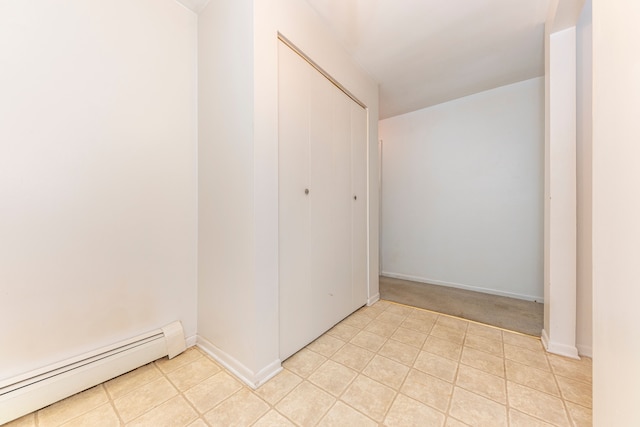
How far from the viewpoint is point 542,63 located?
7.09ft

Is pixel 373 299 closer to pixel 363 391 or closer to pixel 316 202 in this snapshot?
pixel 363 391

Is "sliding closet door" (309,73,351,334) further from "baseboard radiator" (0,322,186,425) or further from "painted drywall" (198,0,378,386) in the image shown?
"baseboard radiator" (0,322,186,425)

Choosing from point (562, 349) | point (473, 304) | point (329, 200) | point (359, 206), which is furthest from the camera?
point (473, 304)

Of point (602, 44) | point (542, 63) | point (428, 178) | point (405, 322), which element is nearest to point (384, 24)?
point (602, 44)

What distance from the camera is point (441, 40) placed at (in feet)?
6.11

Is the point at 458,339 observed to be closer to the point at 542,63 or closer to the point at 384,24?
the point at 384,24

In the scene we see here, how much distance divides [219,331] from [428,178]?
2998 millimetres

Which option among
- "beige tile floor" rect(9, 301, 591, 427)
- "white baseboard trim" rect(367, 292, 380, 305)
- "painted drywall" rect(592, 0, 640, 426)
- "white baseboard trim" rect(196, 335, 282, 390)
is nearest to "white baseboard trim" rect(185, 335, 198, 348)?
"beige tile floor" rect(9, 301, 591, 427)

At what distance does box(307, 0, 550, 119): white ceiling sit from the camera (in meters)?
1.56

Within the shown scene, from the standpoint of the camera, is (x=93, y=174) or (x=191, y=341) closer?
(x=93, y=174)

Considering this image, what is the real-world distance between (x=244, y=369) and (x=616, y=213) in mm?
1753

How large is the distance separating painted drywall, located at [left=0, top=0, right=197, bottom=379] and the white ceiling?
1.22 meters

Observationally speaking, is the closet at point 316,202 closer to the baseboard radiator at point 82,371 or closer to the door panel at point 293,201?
the door panel at point 293,201

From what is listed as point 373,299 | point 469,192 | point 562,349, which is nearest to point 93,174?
point 373,299
